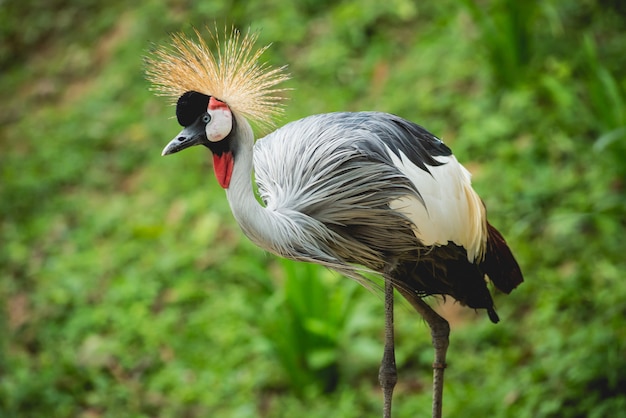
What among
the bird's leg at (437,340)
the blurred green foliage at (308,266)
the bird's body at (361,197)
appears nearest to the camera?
the bird's body at (361,197)

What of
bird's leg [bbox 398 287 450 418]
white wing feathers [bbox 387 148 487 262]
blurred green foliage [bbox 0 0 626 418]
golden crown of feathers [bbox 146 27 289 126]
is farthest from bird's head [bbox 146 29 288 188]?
blurred green foliage [bbox 0 0 626 418]

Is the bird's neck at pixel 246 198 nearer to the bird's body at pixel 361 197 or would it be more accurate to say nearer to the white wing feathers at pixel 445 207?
the bird's body at pixel 361 197

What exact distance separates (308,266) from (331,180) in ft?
5.68

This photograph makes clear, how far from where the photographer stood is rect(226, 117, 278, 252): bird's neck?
6.39ft

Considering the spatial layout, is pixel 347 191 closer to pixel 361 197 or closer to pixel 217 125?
pixel 361 197

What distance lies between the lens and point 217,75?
2.03 metres

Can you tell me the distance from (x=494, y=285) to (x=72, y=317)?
2.83 metres

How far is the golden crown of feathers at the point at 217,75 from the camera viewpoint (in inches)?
78.8

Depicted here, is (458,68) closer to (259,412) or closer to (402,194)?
(259,412)

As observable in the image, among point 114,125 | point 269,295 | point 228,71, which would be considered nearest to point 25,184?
point 114,125

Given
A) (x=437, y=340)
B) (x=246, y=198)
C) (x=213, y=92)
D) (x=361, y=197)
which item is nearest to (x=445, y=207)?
(x=361, y=197)

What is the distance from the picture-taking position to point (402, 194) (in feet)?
6.93

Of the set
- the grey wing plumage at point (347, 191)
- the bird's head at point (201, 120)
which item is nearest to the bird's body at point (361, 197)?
the grey wing plumage at point (347, 191)

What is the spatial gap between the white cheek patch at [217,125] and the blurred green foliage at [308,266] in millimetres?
1861
